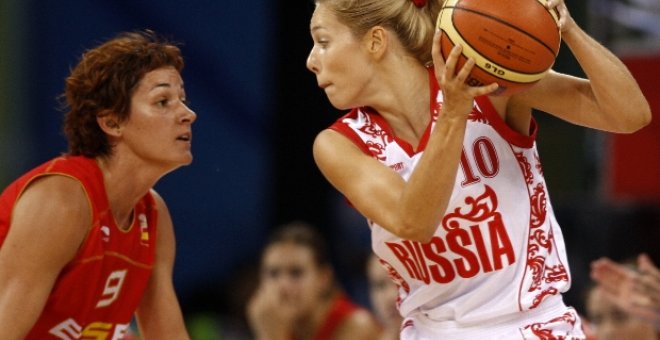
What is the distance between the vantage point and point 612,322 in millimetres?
6305

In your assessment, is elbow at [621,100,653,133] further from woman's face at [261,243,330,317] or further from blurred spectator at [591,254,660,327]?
woman's face at [261,243,330,317]

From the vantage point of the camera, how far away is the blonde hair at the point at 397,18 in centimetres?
388

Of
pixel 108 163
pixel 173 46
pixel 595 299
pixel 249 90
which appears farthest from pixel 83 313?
pixel 249 90

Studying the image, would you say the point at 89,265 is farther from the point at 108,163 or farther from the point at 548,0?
the point at 548,0

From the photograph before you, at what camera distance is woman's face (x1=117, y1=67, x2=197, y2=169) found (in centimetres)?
444

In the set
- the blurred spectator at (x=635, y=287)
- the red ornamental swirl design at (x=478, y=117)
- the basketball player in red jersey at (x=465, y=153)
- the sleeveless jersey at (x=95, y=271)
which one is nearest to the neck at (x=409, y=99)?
the basketball player in red jersey at (x=465, y=153)

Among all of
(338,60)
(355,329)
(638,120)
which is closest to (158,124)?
(338,60)

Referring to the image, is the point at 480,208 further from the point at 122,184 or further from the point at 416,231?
the point at 122,184

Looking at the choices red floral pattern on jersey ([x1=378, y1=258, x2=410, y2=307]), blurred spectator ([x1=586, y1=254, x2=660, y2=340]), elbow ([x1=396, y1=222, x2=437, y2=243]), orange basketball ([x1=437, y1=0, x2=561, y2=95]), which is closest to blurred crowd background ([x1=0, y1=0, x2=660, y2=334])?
blurred spectator ([x1=586, y1=254, x2=660, y2=340])

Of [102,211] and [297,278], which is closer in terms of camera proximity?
[102,211]

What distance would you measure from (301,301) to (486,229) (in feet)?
13.3

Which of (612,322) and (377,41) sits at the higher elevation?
(377,41)

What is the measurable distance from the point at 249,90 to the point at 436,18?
717 centimetres

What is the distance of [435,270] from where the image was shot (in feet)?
12.8
